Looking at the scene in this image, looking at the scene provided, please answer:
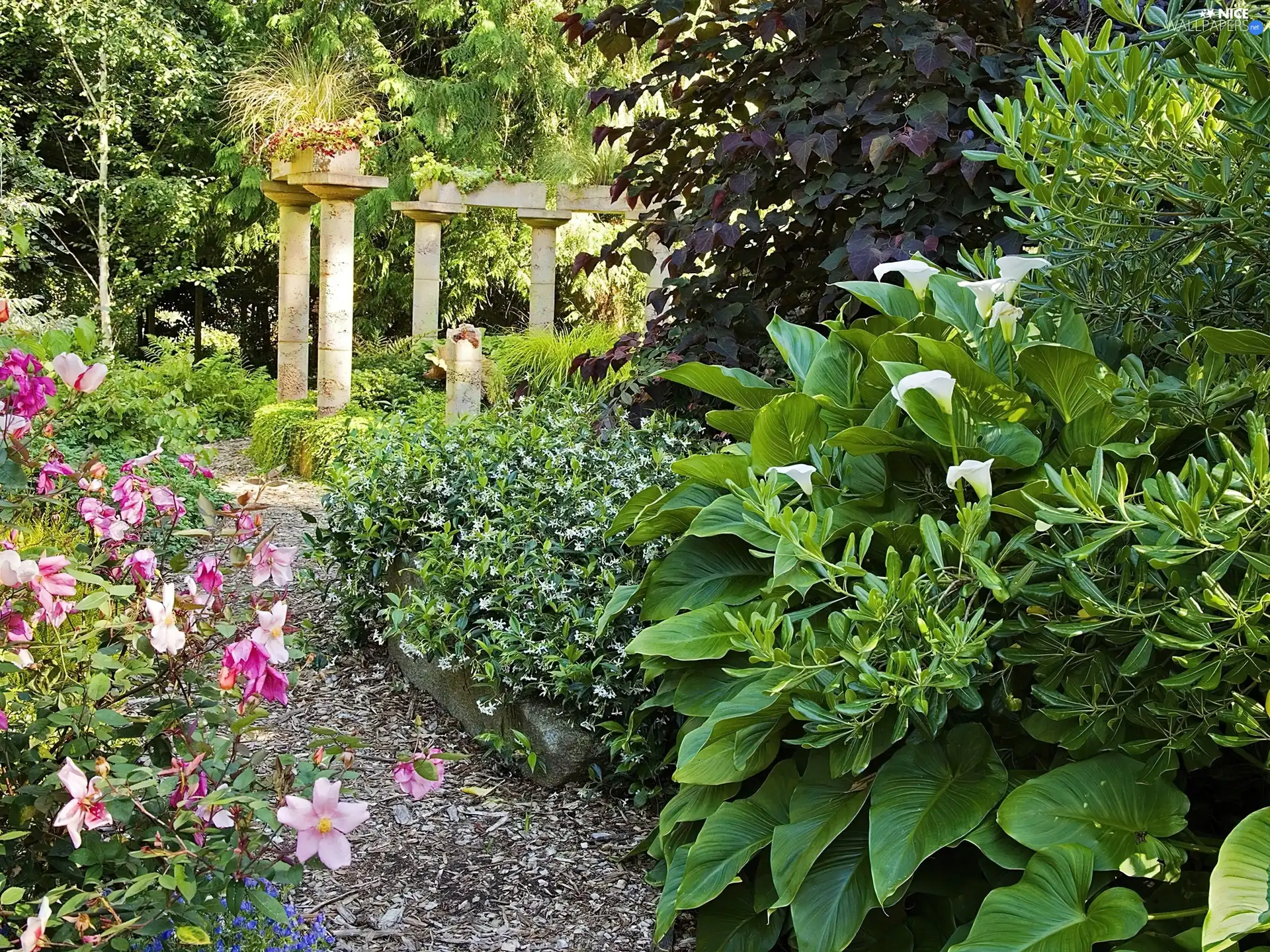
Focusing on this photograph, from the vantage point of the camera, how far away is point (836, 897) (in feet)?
5.61

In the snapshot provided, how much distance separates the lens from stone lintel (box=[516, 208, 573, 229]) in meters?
9.50

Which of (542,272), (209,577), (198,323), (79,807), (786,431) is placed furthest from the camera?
(198,323)

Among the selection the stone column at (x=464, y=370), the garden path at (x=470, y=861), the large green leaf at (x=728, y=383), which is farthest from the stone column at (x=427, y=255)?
the large green leaf at (x=728, y=383)

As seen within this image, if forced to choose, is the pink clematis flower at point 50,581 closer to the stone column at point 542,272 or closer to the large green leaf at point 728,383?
the large green leaf at point 728,383

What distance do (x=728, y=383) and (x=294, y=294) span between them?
7683mm

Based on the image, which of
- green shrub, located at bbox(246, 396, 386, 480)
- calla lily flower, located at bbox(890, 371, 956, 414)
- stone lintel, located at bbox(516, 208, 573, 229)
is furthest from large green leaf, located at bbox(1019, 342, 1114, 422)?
stone lintel, located at bbox(516, 208, 573, 229)

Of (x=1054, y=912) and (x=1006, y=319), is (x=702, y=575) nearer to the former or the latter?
(x=1006, y=319)

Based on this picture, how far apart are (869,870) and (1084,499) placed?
2.56 ft

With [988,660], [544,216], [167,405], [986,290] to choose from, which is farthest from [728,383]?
[544,216]

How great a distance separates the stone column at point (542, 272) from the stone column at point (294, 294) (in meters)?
2.03

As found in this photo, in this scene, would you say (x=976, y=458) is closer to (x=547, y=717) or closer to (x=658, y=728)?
(x=658, y=728)

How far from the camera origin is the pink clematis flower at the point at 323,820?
141cm

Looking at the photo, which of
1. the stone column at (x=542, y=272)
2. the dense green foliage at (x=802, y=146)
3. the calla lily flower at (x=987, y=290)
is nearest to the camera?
the calla lily flower at (x=987, y=290)

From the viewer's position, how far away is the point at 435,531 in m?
3.56
